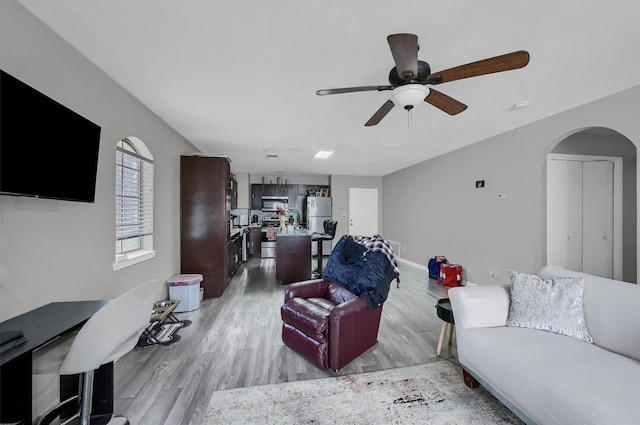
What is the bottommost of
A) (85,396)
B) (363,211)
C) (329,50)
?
(85,396)

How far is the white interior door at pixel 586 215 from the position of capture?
3.32m

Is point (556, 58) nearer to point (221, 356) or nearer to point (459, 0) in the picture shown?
point (459, 0)

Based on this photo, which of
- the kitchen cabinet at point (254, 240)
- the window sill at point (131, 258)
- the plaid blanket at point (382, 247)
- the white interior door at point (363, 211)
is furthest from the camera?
the white interior door at point (363, 211)

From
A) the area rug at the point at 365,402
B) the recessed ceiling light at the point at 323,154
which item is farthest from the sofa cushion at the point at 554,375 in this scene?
the recessed ceiling light at the point at 323,154

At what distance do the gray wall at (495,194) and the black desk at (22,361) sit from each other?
4522mm

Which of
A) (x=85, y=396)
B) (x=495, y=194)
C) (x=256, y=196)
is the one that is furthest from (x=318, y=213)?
(x=85, y=396)

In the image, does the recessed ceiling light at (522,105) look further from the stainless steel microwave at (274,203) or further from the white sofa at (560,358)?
the stainless steel microwave at (274,203)

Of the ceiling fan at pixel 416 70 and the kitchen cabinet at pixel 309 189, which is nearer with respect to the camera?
the ceiling fan at pixel 416 70

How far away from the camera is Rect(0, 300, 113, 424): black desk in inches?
40.6

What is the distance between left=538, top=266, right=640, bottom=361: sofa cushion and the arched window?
3.72m

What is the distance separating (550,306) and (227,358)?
8.48ft

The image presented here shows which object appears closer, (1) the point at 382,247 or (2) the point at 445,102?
(2) the point at 445,102

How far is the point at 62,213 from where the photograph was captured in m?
1.72

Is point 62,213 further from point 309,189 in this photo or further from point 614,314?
point 309,189
